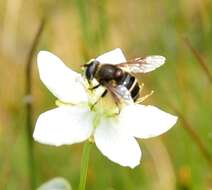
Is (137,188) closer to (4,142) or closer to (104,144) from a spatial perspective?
(4,142)

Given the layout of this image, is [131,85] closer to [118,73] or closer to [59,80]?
[118,73]

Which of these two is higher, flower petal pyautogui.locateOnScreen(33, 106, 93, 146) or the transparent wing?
the transparent wing

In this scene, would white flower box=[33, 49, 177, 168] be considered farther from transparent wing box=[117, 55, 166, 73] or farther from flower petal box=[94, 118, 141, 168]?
transparent wing box=[117, 55, 166, 73]

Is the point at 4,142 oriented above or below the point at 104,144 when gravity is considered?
below

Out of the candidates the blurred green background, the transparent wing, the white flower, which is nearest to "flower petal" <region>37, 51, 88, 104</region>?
the white flower

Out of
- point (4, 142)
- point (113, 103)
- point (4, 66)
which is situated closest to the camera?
point (113, 103)

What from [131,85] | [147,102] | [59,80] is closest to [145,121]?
[131,85]

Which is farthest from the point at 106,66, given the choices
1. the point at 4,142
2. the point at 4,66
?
the point at 4,66
